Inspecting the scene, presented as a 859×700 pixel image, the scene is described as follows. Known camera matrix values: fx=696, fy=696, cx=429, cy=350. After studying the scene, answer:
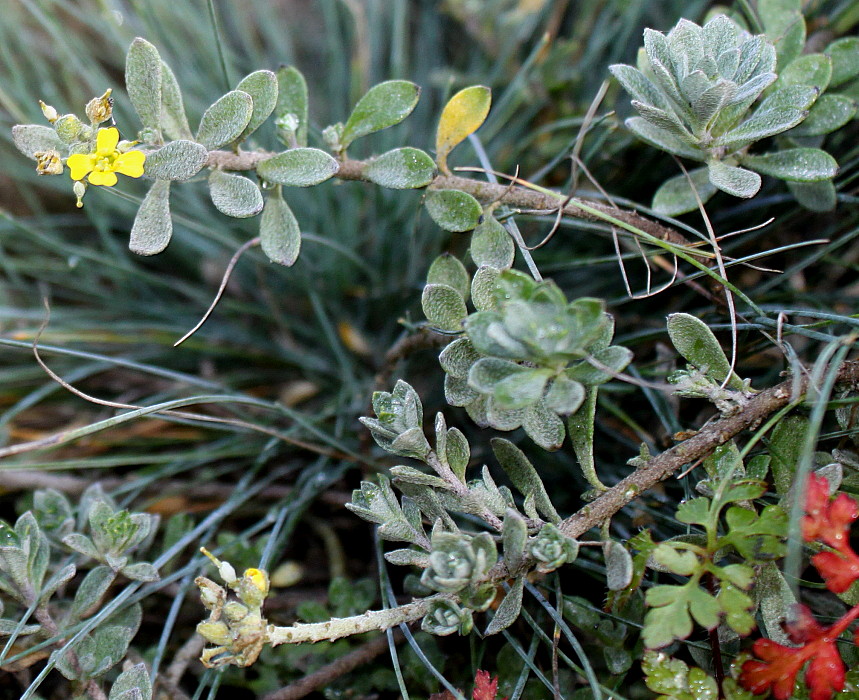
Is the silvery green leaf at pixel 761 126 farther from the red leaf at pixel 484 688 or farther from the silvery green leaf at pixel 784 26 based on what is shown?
the red leaf at pixel 484 688

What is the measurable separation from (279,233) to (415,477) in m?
0.36

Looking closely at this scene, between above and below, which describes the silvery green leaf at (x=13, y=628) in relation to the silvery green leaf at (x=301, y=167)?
below

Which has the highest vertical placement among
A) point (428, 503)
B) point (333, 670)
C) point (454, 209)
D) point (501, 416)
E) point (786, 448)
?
point (454, 209)

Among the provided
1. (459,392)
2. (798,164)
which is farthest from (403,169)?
(798,164)

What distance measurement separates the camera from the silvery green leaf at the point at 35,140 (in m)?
0.80

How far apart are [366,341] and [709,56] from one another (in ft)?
Result: 2.79

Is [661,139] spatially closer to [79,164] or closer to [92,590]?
Result: [79,164]

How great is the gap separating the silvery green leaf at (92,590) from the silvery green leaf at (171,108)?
0.58 meters

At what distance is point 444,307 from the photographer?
815 mm

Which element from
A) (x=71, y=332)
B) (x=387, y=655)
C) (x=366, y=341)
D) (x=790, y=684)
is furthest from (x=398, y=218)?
(x=790, y=684)

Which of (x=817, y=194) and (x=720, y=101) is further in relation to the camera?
(x=817, y=194)

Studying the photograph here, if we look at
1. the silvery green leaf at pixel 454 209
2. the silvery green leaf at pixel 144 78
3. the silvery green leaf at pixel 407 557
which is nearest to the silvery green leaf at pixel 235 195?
the silvery green leaf at pixel 144 78

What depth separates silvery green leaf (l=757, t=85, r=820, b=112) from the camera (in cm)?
83

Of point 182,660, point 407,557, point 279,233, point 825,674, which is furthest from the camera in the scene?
point 182,660
